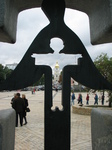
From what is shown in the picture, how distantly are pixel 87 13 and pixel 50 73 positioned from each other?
1.25 m

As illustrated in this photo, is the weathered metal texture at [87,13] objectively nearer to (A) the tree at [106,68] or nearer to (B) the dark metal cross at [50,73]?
(B) the dark metal cross at [50,73]

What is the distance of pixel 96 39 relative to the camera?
249cm

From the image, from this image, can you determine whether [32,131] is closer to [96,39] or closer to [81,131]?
[81,131]

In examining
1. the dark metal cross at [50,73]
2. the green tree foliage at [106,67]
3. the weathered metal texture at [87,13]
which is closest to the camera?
the weathered metal texture at [87,13]

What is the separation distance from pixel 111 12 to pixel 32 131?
→ 5.81 metres

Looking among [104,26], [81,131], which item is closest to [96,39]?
[104,26]

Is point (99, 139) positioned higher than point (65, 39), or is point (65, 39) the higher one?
point (65, 39)

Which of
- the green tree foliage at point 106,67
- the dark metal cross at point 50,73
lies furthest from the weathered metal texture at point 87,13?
the green tree foliage at point 106,67

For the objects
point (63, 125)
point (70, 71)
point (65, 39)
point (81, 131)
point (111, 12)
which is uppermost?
point (111, 12)

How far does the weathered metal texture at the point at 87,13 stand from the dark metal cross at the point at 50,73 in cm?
33

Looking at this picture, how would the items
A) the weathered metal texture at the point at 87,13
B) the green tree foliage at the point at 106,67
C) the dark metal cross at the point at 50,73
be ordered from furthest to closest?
the green tree foliage at the point at 106,67
the dark metal cross at the point at 50,73
the weathered metal texture at the point at 87,13

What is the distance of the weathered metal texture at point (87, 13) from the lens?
200 cm

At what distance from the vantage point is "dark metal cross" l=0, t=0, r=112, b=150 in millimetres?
2168

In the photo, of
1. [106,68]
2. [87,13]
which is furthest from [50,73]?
[106,68]
